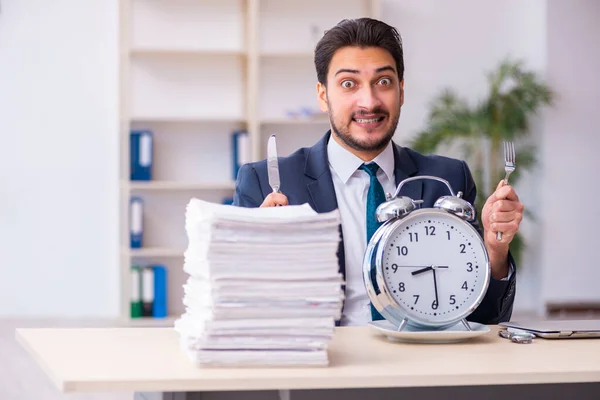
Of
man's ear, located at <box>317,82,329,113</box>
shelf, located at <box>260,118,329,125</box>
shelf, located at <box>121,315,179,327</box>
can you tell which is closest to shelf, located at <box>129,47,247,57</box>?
shelf, located at <box>260,118,329,125</box>

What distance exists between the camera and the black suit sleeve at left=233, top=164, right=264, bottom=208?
2.46m

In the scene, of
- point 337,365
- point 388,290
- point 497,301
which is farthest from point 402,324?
point 497,301

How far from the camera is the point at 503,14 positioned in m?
6.38

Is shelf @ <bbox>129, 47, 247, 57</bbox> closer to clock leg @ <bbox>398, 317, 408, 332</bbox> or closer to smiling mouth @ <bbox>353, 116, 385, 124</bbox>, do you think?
smiling mouth @ <bbox>353, 116, 385, 124</bbox>

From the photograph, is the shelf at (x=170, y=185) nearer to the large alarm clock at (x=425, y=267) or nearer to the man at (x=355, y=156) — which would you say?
the man at (x=355, y=156)

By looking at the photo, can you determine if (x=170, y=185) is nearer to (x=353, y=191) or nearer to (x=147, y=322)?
(x=147, y=322)

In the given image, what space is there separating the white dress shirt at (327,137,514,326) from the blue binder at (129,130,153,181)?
11.2 feet

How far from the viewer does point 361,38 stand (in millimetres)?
2400

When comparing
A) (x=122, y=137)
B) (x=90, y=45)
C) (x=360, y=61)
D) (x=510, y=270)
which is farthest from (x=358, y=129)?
(x=90, y=45)

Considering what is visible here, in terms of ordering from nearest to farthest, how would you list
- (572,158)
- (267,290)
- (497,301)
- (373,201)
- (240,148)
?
(267,290) → (497,301) → (373,201) → (240,148) → (572,158)

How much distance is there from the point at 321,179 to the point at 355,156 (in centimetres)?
12

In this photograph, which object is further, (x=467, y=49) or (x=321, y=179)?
(x=467, y=49)

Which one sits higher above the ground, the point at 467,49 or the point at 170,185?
the point at 467,49

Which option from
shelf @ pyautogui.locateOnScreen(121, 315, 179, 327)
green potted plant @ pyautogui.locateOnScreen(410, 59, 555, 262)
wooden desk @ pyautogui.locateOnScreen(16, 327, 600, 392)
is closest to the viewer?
wooden desk @ pyautogui.locateOnScreen(16, 327, 600, 392)
